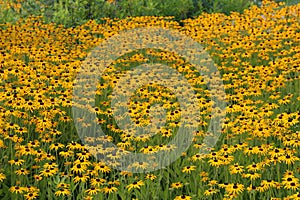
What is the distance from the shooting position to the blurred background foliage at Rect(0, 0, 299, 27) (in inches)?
496

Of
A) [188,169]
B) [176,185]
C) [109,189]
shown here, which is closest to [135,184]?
[109,189]

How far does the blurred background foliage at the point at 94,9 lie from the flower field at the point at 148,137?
2.86 metres

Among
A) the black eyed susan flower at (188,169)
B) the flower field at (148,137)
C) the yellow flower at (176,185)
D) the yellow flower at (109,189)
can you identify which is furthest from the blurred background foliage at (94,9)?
the yellow flower at (109,189)

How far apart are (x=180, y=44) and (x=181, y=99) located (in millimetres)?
2787

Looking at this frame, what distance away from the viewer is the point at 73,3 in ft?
41.8

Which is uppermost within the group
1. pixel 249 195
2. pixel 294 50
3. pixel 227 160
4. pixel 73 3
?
pixel 73 3

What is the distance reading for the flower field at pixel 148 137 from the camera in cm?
520

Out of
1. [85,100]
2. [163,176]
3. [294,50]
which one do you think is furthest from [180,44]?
[163,176]

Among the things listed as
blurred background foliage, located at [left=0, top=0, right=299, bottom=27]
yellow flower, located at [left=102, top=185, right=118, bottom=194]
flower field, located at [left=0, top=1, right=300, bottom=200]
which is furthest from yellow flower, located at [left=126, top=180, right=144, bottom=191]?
blurred background foliage, located at [left=0, top=0, right=299, bottom=27]

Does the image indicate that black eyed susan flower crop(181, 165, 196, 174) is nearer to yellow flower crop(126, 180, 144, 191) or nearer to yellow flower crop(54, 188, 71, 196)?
yellow flower crop(126, 180, 144, 191)

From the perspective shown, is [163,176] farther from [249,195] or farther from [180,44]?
[180,44]

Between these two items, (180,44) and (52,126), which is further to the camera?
(180,44)

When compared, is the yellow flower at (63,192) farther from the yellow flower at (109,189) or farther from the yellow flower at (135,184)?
the yellow flower at (135,184)

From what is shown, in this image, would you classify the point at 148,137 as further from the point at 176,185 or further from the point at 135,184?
the point at 135,184
